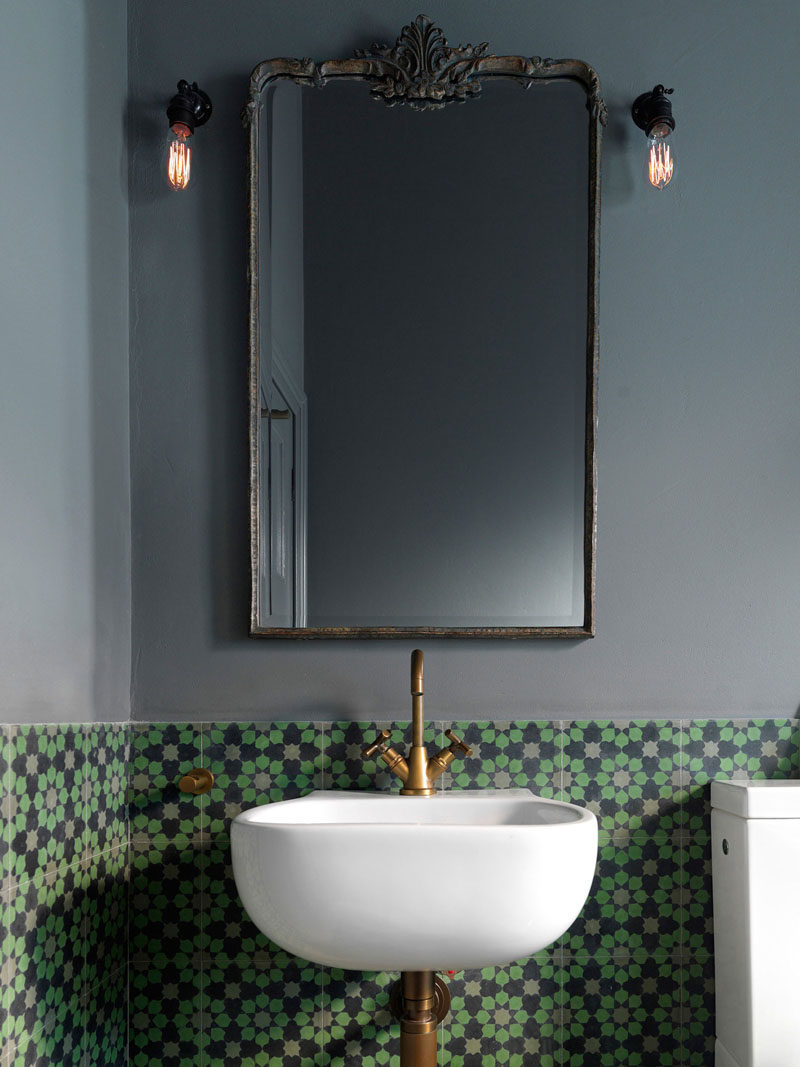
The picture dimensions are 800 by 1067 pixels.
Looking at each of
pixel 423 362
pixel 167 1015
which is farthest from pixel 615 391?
pixel 167 1015

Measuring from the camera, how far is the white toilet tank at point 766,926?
1541 millimetres

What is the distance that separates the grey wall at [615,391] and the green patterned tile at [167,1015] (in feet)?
1.46

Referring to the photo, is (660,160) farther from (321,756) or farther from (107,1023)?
(107,1023)

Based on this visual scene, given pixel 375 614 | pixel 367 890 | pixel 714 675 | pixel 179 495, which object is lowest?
pixel 367 890

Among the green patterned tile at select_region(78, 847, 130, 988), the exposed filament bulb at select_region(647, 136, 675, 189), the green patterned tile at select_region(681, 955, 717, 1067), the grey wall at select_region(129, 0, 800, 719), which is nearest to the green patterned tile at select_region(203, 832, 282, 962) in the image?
the green patterned tile at select_region(78, 847, 130, 988)

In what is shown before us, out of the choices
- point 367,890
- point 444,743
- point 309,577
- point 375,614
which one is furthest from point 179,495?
point 367,890

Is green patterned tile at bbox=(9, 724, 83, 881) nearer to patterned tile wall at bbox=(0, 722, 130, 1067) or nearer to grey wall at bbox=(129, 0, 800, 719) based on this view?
patterned tile wall at bbox=(0, 722, 130, 1067)

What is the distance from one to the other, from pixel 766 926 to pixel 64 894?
1.07 m

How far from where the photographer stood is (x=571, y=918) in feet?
4.38

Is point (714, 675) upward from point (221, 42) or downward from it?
downward

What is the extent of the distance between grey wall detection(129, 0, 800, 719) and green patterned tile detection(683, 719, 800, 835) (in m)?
0.03

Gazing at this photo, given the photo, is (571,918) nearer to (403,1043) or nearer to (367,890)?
(367,890)

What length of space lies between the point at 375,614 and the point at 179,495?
0.41m

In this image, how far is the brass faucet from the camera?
1634mm
